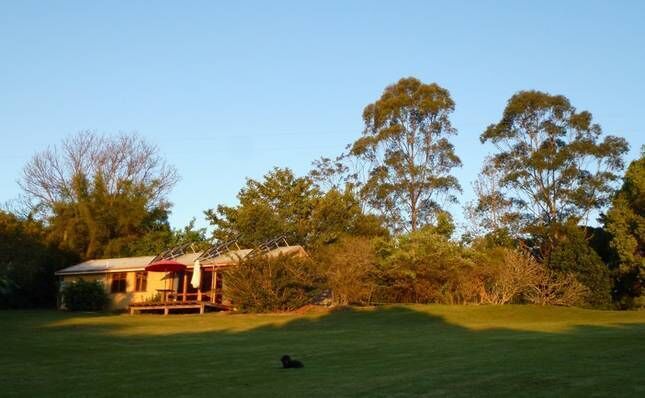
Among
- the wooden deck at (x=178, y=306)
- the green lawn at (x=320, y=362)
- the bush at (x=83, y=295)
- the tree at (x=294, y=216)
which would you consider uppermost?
the tree at (x=294, y=216)

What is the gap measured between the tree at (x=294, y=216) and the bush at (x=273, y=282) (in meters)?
12.0

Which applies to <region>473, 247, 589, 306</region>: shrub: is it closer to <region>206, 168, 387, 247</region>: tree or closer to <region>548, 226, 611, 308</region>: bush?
<region>548, 226, 611, 308</region>: bush

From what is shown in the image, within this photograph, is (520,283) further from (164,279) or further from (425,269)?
(164,279)

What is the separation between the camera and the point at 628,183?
3744 cm

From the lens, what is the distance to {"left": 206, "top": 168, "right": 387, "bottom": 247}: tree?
43469 millimetres

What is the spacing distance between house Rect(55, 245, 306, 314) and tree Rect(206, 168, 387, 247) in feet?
20.1

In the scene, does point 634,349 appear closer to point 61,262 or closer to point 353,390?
point 353,390

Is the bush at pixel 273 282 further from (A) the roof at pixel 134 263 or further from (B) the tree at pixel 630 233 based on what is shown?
(B) the tree at pixel 630 233

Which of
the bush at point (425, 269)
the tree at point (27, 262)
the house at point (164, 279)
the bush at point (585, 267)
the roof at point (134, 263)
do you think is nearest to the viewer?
the bush at point (425, 269)

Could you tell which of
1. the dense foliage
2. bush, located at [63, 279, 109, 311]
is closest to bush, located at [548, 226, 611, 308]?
the dense foliage

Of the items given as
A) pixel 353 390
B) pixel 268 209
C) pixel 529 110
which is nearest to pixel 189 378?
pixel 353 390

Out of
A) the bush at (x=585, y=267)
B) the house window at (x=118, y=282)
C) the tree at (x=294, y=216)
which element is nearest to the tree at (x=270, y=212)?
the tree at (x=294, y=216)

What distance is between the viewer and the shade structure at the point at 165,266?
33.7 meters

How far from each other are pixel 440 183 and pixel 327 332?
84.7 feet
